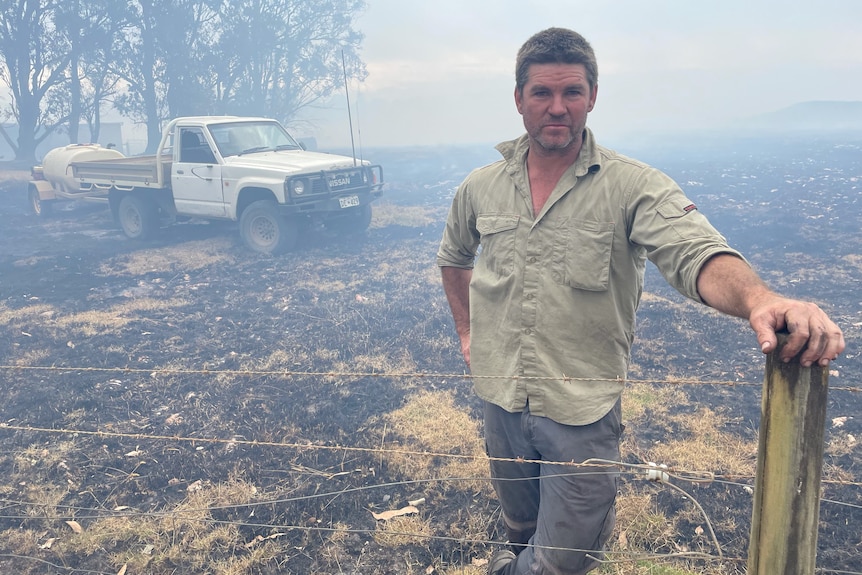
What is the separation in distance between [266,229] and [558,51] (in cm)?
862

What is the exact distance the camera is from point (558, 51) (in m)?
2.14

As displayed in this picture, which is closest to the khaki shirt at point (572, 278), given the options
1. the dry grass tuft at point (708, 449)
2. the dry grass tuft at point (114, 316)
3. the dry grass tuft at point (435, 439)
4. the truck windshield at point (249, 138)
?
the dry grass tuft at point (435, 439)

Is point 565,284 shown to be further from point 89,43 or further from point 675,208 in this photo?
point 89,43

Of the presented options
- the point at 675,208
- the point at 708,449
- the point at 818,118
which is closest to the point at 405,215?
the point at 708,449

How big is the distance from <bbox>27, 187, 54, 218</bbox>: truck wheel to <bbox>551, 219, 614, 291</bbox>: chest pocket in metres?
16.0

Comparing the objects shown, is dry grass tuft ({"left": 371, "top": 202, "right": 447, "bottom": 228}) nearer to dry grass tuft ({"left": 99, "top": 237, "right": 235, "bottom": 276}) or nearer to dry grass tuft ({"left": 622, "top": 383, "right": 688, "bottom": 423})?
dry grass tuft ({"left": 99, "top": 237, "right": 235, "bottom": 276})

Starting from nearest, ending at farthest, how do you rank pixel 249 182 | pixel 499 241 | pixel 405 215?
pixel 499 241, pixel 249 182, pixel 405 215

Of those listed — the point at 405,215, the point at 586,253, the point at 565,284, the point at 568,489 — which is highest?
the point at 586,253

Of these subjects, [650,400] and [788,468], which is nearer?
[788,468]

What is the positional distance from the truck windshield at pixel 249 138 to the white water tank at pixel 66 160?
193 inches

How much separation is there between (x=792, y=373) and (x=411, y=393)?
404 centimetres

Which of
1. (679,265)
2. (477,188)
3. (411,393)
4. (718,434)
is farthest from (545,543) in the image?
(411,393)

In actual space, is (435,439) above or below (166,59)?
below

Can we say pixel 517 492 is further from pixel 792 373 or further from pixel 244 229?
pixel 244 229
